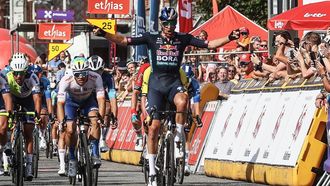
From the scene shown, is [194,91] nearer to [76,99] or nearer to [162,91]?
[76,99]

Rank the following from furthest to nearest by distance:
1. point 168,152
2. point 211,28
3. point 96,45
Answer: point 96,45 → point 211,28 → point 168,152

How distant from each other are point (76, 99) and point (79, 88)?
0.18 m

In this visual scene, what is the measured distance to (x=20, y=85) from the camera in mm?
19734

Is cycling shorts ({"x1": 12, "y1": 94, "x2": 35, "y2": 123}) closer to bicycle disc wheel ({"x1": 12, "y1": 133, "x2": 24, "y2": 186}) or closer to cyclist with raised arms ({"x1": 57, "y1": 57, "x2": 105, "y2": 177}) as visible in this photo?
bicycle disc wheel ({"x1": 12, "y1": 133, "x2": 24, "y2": 186})

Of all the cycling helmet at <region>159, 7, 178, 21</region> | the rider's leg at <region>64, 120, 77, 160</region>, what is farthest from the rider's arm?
the cycling helmet at <region>159, 7, 178, 21</region>

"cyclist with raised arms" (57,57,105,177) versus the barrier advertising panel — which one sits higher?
"cyclist with raised arms" (57,57,105,177)

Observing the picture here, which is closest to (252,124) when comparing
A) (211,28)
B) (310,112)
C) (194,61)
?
(310,112)

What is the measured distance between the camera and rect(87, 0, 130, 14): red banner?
3345 centimetres

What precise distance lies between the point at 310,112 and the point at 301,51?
1.77m

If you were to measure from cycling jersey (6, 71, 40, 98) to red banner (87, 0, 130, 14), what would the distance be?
13546 millimetres

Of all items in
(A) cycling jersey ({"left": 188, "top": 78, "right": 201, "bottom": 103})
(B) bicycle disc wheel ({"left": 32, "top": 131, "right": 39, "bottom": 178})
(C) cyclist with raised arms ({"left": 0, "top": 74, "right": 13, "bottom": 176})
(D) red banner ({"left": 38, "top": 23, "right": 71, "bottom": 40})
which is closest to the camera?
(C) cyclist with raised arms ({"left": 0, "top": 74, "right": 13, "bottom": 176})

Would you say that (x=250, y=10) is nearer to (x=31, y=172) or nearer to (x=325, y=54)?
(x=31, y=172)

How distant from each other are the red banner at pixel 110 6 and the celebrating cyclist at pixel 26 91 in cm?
1353

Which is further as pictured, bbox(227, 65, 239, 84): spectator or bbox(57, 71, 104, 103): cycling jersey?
bbox(227, 65, 239, 84): spectator
